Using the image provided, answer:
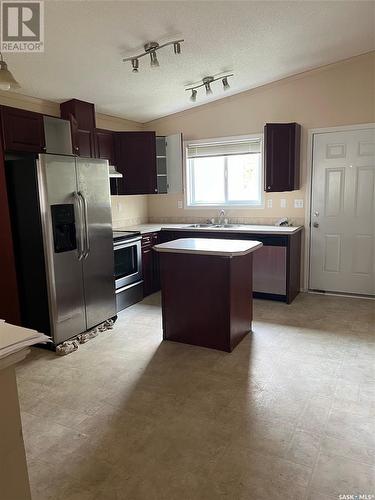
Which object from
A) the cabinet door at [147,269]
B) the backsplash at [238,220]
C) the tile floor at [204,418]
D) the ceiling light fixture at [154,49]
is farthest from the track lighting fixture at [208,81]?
the tile floor at [204,418]

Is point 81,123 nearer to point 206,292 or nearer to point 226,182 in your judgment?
point 226,182

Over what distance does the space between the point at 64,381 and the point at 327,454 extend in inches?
73.1

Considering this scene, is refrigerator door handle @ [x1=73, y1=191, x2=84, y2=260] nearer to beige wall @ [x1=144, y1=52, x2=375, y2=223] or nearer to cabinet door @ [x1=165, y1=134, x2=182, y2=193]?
cabinet door @ [x1=165, y1=134, x2=182, y2=193]

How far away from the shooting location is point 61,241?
3.16m

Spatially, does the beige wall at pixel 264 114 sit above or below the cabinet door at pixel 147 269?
above

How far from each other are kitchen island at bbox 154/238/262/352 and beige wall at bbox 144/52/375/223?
5.77ft

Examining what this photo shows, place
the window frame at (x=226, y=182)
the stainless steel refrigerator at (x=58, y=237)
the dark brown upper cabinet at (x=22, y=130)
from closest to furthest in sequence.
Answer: the stainless steel refrigerator at (x=58, y=237) < the dark brown upper cabinet at (x=22, y=130) < the window frame at (x=226, y=182)

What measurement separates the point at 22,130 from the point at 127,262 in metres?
1.80

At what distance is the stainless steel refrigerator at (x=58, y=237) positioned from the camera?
10.00ft

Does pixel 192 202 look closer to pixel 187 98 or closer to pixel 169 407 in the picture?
pixel 187 98

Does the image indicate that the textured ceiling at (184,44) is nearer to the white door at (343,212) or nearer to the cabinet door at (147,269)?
the white door at (343,212)

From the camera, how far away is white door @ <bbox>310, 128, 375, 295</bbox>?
13.9 feet

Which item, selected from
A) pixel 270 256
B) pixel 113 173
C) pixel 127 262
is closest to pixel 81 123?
pixel 113 173

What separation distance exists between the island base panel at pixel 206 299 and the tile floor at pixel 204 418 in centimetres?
14
